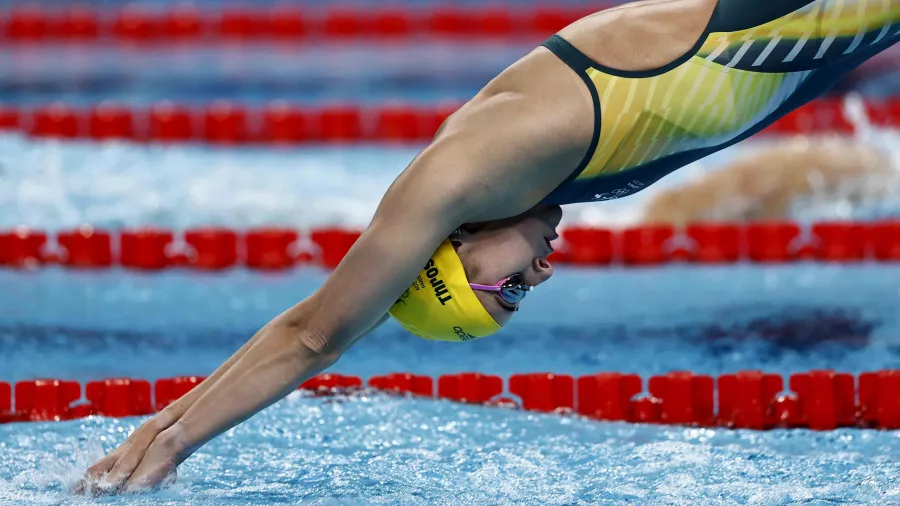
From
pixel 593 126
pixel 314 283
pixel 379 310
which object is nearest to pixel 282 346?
pixel 379 310

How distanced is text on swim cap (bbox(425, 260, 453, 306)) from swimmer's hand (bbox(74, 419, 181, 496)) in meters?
0.61

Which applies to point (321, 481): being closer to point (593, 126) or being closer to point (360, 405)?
point (360, 405)

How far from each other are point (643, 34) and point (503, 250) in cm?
49

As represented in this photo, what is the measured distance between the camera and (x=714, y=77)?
7.21 ft

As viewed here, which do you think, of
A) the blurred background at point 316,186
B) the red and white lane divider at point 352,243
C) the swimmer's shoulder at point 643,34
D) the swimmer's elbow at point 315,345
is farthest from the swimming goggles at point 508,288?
the red and white lane divider at point 352,243

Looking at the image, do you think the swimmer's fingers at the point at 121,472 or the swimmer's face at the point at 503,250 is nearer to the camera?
the swimmer's face at the point at 503,250

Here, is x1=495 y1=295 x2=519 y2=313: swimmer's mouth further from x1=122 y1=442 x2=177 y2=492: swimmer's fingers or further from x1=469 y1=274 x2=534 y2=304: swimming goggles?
x1=122 y1=442 x2=177 y2=492: swimmer's fingers

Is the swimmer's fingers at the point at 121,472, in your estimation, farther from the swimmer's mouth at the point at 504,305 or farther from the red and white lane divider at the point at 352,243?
the red and white lane divider at the point at 352,243

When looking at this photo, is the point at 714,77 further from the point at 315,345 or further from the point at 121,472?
the point at 121,472

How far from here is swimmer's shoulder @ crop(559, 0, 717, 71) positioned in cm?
216

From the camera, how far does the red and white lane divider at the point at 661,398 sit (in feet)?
11.2

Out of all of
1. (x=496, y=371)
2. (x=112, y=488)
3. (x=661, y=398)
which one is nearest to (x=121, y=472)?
(x=112, y=488)

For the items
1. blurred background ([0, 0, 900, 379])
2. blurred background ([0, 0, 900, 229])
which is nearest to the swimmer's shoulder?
blurred background ([0, 0, 900, 379])

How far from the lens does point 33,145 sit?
256 inches
